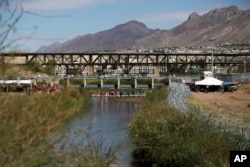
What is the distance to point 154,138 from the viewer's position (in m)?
23.0

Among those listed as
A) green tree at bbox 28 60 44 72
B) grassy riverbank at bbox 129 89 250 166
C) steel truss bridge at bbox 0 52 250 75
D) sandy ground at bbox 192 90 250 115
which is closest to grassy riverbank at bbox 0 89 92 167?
green tree at bbox 28 60 44 72

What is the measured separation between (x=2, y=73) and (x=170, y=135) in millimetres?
14413

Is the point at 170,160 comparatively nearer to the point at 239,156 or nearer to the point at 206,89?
the point at 239,156

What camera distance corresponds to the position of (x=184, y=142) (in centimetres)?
1994

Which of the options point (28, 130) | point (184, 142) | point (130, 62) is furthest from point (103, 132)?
point (130, 62)

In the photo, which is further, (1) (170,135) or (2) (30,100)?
(1) (170,135)

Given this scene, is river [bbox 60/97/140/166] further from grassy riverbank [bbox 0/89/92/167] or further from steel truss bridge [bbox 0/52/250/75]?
steel truss bridge [bbox 0/52/250/75]

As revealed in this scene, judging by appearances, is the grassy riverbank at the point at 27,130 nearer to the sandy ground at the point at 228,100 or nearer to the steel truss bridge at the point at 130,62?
the sandy ground at the point at 228,100

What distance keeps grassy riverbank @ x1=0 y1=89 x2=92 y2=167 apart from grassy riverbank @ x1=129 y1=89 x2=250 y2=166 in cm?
684

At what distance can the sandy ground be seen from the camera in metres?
48.3

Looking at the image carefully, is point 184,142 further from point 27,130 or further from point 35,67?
point 27,130

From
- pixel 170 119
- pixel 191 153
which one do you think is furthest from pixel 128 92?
pixel 191 153

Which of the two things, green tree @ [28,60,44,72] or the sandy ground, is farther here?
the sandy ground

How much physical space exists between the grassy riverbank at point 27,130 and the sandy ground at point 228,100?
39.2 metres
